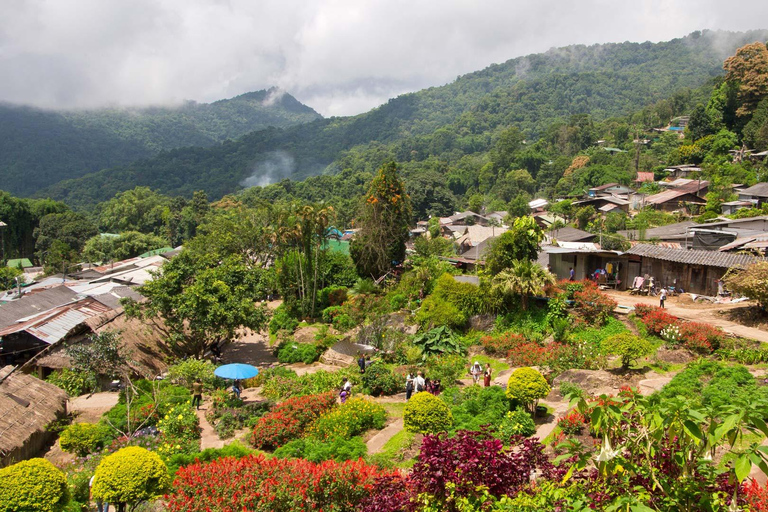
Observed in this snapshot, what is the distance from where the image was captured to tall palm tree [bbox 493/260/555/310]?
786 inches

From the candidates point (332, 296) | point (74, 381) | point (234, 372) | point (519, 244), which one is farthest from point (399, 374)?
point (332, 296)

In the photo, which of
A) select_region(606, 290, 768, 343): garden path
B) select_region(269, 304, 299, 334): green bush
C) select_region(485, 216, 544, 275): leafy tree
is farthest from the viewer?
select_region(269, 304, 299, 334): green bush

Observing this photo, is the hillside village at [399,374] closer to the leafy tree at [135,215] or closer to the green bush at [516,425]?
the green bush at [516,425]

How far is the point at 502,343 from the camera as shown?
62.5 feet

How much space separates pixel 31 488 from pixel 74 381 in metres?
11.1

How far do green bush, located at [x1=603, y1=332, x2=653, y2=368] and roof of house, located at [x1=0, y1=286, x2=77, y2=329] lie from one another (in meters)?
24.3

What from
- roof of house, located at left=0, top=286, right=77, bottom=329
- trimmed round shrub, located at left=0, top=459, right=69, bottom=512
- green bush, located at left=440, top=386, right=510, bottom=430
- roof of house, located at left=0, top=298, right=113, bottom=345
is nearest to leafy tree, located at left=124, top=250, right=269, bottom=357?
roof of house, located at left=0, top=298, right=113, bottom=345

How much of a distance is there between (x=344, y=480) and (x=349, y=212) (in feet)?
221

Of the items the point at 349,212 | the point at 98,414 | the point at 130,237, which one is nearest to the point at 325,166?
the point at 349,212

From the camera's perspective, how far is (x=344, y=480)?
316 inches

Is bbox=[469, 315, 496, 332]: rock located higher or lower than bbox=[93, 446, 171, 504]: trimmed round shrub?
lower

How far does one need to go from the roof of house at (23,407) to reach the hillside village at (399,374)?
0.21ft

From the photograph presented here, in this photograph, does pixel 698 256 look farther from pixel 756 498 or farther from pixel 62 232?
pixel 62 232

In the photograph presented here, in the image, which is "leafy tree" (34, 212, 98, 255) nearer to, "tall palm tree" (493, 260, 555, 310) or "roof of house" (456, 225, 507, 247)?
"roof of house" (456, 225, 507, 247)
